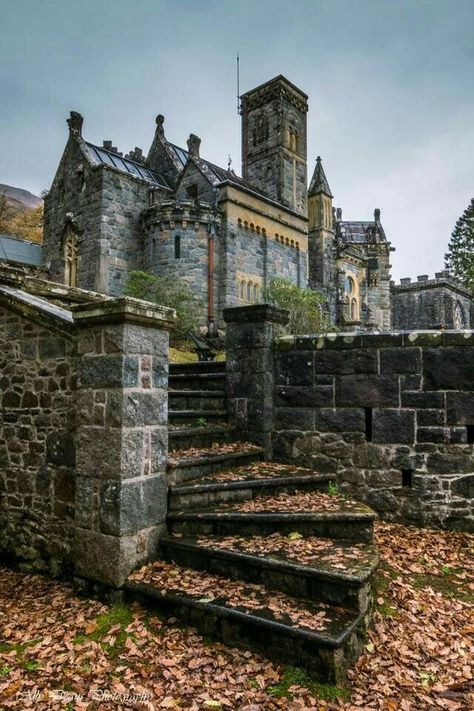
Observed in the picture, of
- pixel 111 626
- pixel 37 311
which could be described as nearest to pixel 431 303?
pixel 37 311

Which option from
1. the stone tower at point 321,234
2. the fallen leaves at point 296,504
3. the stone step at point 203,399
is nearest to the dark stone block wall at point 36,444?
the fallen leaves at point 296,504

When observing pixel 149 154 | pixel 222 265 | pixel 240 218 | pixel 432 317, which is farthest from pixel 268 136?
pixel 432 317

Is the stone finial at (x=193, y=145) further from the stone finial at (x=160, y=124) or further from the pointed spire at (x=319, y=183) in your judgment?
the pointed spire at (x=319, y=183)

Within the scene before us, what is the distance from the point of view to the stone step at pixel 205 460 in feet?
14.7

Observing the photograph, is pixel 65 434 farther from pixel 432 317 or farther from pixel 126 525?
pixel 432 317

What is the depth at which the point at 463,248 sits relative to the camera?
108 ft

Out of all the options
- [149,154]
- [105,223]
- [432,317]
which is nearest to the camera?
[105,223]

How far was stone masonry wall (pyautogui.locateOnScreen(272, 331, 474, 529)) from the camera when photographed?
511cm

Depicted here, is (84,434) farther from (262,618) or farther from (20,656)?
(262,618)

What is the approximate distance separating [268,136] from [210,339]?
1884 cm

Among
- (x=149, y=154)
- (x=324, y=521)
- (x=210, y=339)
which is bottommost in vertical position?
(x=324, y=521)

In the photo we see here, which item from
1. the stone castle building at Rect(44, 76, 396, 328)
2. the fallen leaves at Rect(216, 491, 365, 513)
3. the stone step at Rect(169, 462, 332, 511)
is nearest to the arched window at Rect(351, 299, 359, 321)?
the stone castle building at Rect(44, 76, 396, 328)

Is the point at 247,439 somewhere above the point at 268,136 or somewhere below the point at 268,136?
below

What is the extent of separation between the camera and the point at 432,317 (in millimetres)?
42281
